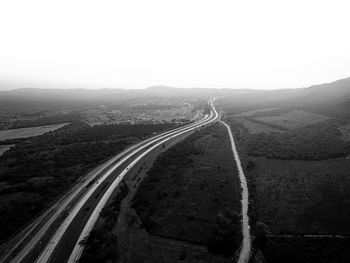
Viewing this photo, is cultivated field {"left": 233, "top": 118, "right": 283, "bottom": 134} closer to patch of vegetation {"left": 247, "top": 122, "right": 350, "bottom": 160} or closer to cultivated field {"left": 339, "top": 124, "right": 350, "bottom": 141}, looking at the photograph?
patch of vegetation {"left": 247, "top": 122, "right": 350, "bottom": 160}

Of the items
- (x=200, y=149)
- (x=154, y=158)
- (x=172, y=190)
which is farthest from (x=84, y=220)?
(x=200, y=149)

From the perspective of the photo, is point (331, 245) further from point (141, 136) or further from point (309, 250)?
point (141, 136)

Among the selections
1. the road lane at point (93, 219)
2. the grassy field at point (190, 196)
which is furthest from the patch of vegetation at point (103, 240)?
the grassy field at point (190, 196)

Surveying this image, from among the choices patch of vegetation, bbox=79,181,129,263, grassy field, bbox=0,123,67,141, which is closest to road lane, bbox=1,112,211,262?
patch of vegetation, bbox=79,181,129,263

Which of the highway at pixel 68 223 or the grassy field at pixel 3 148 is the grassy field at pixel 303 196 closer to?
the highway at pixel 68 223

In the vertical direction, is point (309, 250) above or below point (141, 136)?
above

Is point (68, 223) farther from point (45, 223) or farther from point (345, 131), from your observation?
point (345, 131)
